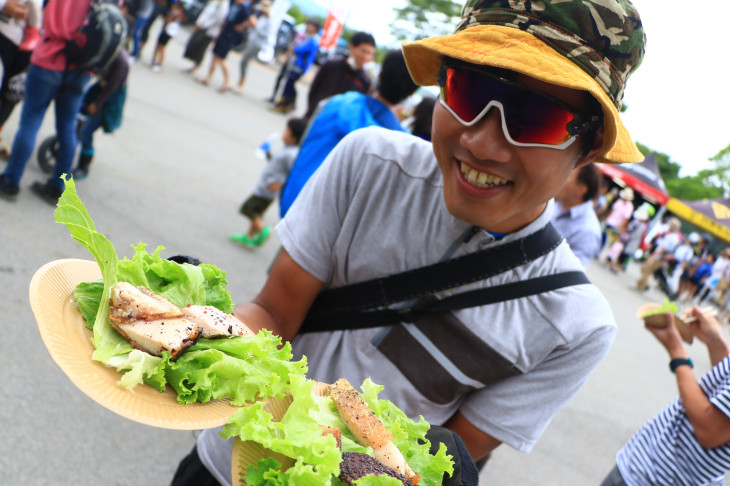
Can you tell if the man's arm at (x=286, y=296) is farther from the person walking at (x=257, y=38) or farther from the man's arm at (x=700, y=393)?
the person walking at (x=257, y=38)

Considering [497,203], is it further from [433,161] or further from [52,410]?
[52,410]

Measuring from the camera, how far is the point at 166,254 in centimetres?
650

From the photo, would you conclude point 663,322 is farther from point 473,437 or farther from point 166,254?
point 166,254

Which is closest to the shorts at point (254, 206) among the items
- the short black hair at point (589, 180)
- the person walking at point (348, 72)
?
the person walking at point (348, 72)

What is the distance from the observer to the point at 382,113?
4.53m

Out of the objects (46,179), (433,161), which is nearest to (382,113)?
(433,161)

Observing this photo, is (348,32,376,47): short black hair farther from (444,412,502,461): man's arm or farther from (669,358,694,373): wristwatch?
(444,412,502,461): man's arm

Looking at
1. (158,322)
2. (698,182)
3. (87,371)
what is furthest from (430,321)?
(698,182)

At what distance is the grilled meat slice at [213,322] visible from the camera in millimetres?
1483

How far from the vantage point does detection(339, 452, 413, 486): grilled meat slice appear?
4.25 ft

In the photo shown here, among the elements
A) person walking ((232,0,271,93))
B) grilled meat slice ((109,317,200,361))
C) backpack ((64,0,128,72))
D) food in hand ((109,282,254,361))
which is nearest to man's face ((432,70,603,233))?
food in hand ((109,282,254,361))

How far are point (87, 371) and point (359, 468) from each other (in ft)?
2.01

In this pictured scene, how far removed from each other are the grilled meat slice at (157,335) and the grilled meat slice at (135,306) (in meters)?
0.01

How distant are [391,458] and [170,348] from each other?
0.59 meters
